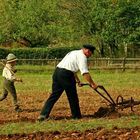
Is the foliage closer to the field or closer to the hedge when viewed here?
the hedge

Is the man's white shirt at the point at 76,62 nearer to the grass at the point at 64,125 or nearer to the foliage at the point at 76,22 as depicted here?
the grass at the point at 64,125

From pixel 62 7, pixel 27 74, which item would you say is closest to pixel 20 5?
pixel 62 7

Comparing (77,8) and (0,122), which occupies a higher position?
(77,8)

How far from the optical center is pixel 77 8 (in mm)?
47781

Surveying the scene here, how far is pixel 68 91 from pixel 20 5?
43766 mm

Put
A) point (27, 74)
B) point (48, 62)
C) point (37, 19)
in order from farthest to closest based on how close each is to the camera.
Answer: point (37, 19) → point (48, 62) → point (27, 74)

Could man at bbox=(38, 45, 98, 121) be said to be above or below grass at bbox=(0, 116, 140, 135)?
above

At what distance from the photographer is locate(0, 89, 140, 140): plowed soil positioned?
34.1 ft

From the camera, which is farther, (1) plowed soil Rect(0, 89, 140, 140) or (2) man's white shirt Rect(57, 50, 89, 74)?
(2) man's white shirt Rect(57, 50, 89, 74)

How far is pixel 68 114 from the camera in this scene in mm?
15062

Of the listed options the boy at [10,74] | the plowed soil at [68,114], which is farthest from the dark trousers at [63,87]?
the boy at [10,74]

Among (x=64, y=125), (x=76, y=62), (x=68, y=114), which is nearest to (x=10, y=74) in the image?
(x=68, y=114)

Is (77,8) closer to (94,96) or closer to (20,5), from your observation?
(20,5)

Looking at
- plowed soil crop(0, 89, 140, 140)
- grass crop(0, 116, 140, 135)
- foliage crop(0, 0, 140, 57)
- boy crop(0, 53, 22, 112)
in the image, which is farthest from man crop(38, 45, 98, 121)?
foliage crop(0, 0, 140, 57)
